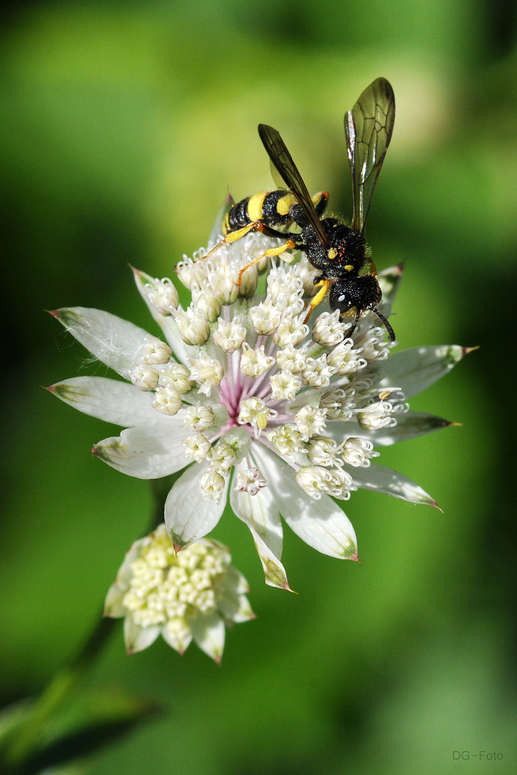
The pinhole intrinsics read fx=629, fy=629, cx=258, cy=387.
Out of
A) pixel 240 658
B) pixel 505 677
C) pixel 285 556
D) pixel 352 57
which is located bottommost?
pixel 505 677

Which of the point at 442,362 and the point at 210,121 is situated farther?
the point at 210,121

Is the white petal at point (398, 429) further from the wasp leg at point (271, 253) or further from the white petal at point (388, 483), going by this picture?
the wasp leg at point (271, 253)

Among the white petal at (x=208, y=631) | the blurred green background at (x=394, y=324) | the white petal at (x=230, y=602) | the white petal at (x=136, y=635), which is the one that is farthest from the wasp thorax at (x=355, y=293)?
the blurred green background at (x=394, y=324)

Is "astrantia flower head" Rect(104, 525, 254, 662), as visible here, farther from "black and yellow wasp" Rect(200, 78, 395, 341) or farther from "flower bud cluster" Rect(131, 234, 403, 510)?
"black and yellow wasp" Rect(200, 78, 395, 341)

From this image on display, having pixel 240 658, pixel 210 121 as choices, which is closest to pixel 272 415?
pixel 240 658

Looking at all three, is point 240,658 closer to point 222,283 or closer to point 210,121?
point 222,283

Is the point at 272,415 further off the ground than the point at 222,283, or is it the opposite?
→ the point at 222,283

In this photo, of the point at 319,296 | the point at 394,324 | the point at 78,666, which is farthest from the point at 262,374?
the point at 394,324

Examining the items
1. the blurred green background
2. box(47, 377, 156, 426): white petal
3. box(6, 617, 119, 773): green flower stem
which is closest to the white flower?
box(47, 377, 156, 426): white petal

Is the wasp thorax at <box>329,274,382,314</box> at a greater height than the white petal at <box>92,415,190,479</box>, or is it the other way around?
the wasp thorax at <box>329,274,382,314</box>
